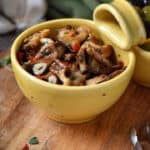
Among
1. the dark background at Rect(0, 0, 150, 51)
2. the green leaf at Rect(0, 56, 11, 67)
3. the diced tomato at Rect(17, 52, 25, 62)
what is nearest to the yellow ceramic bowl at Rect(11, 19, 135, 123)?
the diced tomato at Rect(17, 52, 25, 62)

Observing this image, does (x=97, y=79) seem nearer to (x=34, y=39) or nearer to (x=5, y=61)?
(x=34, y=39)

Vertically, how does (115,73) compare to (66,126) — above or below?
above

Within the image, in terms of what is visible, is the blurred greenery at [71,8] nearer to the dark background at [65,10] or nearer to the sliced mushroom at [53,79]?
the dark background at [65,10]

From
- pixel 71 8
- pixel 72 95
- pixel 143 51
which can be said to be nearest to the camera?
pixel 72 95

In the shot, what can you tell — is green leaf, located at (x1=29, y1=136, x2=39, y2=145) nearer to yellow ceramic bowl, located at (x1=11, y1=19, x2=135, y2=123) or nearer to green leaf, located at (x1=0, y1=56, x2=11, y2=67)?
yellow ceramic bowl, located at (x1=11, y1=19, x2=135, y2=123)

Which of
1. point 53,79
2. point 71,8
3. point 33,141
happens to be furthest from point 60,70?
point 71,8

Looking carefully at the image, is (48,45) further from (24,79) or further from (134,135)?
(134,135)
